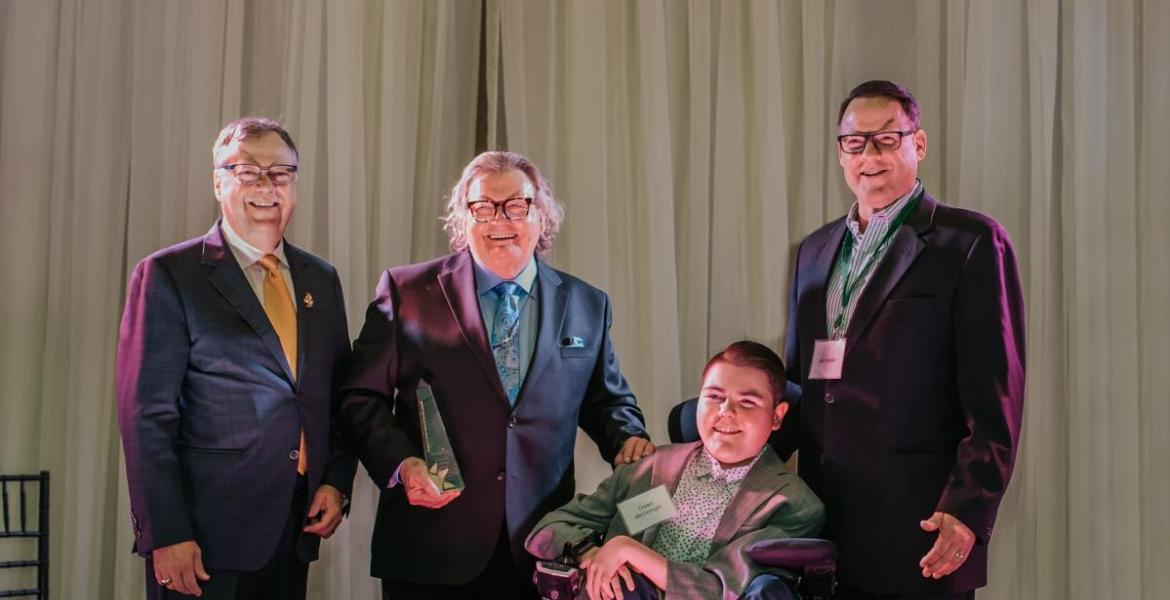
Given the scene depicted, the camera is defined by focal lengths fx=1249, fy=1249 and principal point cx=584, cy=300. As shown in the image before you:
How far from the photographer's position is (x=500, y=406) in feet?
9.90

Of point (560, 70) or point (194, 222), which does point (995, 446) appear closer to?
point (560, 70)

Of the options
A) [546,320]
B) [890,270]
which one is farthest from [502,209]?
[890,270]

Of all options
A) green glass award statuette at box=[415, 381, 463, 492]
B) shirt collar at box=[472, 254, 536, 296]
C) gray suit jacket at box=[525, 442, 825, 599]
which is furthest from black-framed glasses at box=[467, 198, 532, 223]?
gray suit jacket at box=[525, 442, 825, 599]

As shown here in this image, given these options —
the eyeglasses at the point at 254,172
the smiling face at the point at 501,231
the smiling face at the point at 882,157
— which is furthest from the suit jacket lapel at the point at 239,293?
the smiling face at the point at 882,157

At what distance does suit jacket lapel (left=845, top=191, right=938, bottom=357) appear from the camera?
9.09 ft

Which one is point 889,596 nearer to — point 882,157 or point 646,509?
point 646,509

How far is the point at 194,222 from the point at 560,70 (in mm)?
1350

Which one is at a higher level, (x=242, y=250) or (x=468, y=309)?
(x=242, y=250)

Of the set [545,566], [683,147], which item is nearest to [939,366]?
[545,566]

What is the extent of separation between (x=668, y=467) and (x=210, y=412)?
1.07 metres

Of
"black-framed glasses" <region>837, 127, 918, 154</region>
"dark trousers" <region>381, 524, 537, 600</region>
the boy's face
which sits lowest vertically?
"dark trousers" <region>381, 524, 537, 600</region>

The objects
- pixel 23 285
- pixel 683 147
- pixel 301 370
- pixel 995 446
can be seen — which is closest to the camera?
pixel 995 446

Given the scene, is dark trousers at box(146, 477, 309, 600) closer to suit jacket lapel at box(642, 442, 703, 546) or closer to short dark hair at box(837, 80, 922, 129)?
suit jacket lapel at box(642, 442, 703, 546)

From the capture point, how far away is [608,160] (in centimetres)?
427
